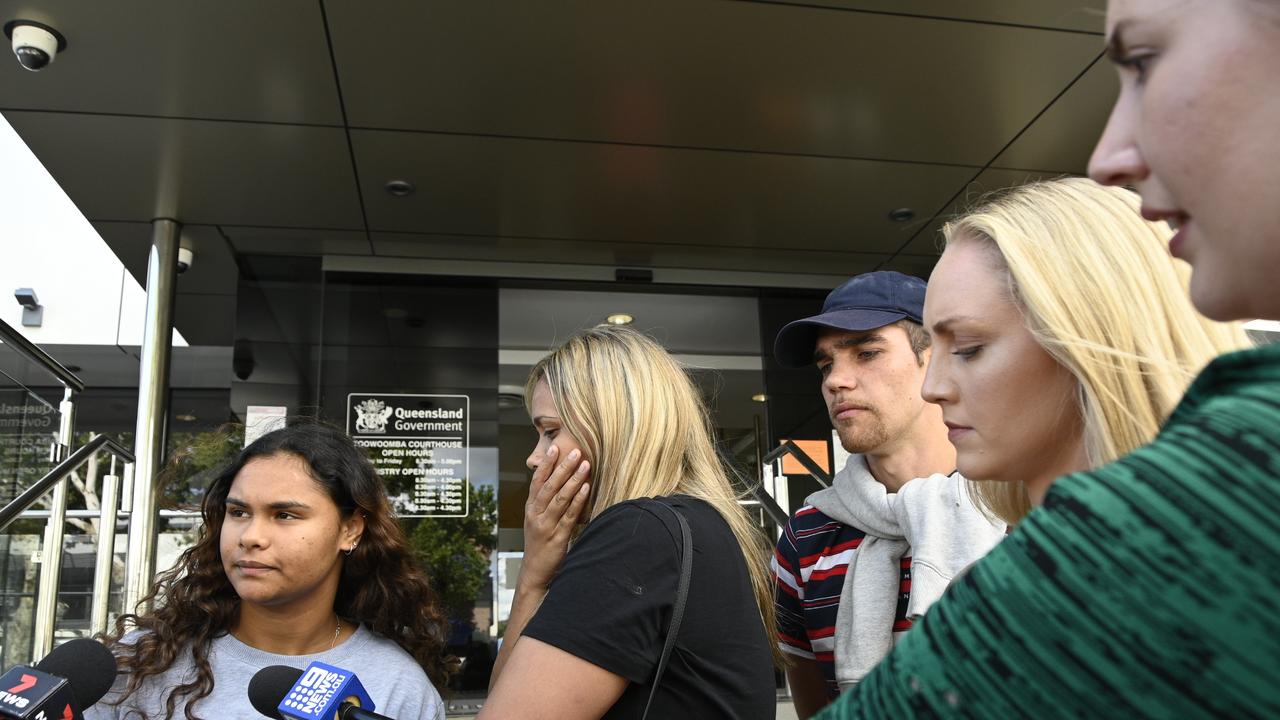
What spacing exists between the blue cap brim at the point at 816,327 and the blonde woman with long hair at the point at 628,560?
1.64 ft

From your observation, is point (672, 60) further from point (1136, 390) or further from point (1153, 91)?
point (1153, 91)

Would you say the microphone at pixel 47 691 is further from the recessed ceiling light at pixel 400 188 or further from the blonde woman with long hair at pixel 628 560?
the recessed ceiling light at pixel 400 188

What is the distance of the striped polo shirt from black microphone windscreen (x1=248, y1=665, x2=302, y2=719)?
125 cm

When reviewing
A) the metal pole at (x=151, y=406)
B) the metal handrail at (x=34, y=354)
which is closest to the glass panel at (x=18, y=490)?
the metal handrail at (x=34, y=354)

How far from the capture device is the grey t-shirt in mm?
2316

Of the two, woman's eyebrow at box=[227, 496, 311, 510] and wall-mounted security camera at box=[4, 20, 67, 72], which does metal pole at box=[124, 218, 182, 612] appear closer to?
wall-mounted security camera at box=[4, 20, 67, 72]

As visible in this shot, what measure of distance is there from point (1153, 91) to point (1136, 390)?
0.59m

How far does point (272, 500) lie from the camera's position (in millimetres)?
2668

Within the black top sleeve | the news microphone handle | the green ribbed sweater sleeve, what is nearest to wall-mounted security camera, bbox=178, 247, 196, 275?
the black top sleeve

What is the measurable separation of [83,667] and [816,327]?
6.10ft

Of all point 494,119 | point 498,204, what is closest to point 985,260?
point 494,119

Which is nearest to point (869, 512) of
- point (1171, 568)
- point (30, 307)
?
point (1171, 568)

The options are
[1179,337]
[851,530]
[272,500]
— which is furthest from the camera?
[272,500]

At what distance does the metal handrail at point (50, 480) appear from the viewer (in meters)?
3.84
